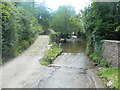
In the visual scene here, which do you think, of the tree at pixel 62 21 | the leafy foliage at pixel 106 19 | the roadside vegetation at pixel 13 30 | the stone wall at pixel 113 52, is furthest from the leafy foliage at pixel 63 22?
the stone wall at pixel 113 52

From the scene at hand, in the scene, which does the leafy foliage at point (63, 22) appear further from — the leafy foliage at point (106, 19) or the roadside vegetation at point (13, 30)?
the leafy foliage at point (106, 19)

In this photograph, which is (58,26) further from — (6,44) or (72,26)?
(6,44)

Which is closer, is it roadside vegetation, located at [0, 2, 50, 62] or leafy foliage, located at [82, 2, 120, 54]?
roadside vegetation, located at [0, 2, 50, 62]

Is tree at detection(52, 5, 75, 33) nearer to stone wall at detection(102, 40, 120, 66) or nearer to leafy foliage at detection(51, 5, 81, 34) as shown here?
leafy foliage at detection(51, 5, 81, 34)

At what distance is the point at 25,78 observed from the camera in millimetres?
4770

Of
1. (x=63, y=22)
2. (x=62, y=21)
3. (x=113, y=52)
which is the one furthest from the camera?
(x=63, y=22)

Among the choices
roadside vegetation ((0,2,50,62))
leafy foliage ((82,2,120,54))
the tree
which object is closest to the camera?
roadside vegetation ((0,2,50,62))

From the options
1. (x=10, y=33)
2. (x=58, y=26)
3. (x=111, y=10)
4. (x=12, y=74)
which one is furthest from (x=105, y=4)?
(x=58, y=26)

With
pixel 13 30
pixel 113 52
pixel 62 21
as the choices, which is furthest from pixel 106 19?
pixel 62 21

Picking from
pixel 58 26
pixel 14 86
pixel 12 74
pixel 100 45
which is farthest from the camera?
pixel 58 26

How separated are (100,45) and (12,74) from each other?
18.4 feet

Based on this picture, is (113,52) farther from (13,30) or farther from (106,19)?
(13,30)

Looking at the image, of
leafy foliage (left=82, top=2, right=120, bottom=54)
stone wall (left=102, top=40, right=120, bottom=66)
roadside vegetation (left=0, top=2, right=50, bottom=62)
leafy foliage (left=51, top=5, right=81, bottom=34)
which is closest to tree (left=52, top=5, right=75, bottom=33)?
leafy foliage (left=51, top=5, right=81, bottom=34)

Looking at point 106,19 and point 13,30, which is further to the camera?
point 106,19
